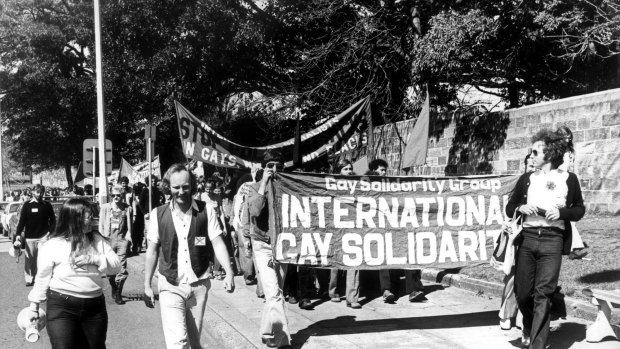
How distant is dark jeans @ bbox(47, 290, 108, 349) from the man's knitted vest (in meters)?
0.58

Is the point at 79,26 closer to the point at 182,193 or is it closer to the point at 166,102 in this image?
the point at 166,102

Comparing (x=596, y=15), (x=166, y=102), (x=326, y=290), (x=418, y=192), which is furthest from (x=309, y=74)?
(x=418, y=192)

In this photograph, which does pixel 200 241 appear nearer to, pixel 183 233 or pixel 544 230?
pixel 183 233

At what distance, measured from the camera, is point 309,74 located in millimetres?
18969

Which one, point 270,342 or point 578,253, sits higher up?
point 578,253

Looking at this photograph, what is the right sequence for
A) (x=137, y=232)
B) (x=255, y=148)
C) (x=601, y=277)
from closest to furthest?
1. (x=601, y=277)
2. (x=255, y=148)
3. (x=137, y=232)

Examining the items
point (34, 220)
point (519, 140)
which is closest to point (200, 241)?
point (34, 220)

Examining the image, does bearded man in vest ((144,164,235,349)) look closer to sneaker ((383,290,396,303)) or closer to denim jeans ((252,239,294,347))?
denim jeans ((252,239,294,347))

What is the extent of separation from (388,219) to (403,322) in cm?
126

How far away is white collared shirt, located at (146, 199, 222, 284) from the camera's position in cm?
476

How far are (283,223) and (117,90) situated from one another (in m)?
16.5

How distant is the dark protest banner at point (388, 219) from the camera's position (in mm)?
6625

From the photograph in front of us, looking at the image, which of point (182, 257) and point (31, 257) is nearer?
point (182, 257)

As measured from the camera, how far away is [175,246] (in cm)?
483
